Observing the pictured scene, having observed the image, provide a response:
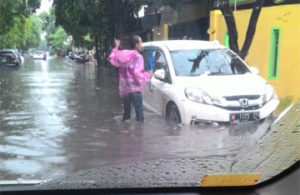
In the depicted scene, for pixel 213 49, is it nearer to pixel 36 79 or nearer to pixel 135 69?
pixel 135 69

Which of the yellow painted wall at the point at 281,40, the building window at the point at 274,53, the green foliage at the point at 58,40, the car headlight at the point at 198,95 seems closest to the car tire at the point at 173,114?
the car headlight at the point at 198,95

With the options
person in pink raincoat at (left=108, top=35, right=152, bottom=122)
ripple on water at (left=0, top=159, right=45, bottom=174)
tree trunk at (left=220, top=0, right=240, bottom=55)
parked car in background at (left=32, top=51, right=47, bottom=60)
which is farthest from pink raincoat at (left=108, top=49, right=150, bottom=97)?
ripple on water at (left=0, top=159, right=45, bottom=174)

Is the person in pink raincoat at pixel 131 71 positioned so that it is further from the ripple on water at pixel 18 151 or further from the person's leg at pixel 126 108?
the ripple on water at pixel 18 151

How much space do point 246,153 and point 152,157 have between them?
2.30 ft

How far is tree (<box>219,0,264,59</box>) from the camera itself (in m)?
2.95

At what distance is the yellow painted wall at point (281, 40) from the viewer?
2.65 metres

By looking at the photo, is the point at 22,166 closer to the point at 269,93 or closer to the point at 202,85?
the point at 202,85

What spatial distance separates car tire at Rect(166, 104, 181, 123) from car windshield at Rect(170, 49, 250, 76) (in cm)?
27

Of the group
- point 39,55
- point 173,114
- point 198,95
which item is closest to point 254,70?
point 198,95

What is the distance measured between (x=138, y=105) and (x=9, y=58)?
105cm

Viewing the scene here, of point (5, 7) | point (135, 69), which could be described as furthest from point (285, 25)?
point (5, 7)

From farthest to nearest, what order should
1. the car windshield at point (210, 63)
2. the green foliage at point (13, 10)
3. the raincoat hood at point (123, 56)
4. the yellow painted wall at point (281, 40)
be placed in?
the car windshield at point (210, 63) < the raincoat hood at point (123, 56) < the yellow painted wall at point (281, 40) < the green foliage at point (13, 10)

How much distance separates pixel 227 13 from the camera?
3018 mm

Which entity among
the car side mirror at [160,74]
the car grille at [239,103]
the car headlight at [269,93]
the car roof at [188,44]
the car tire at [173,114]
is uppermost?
the car roof at [188,44]
